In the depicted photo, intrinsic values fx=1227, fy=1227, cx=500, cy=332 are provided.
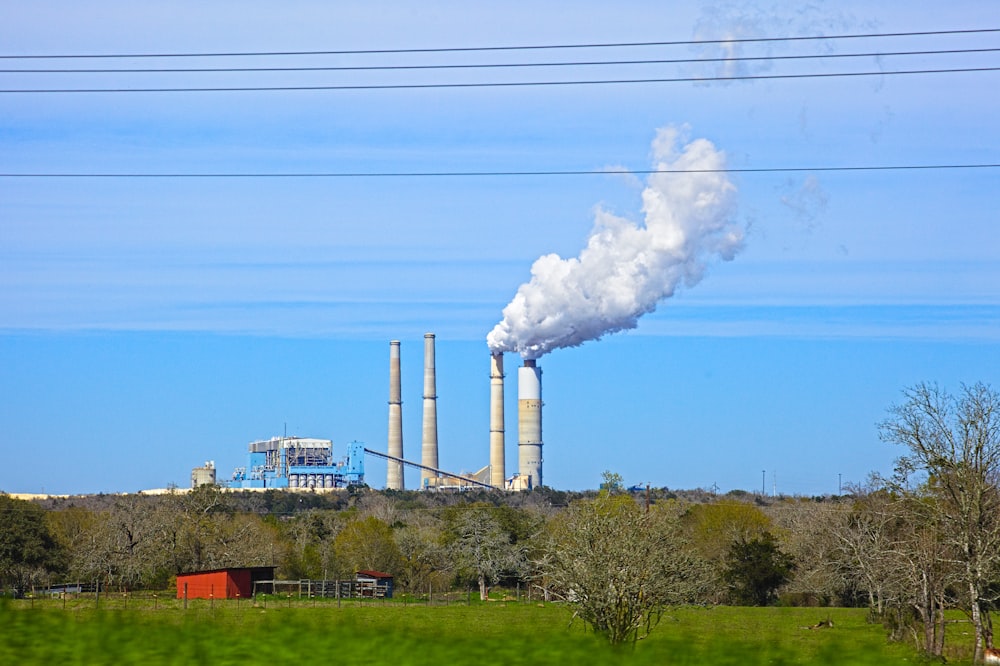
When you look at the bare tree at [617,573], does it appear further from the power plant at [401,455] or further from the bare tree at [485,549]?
the power plant at [401,455]

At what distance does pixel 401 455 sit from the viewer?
12025cm

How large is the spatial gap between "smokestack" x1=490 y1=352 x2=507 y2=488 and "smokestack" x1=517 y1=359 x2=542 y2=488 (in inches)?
100

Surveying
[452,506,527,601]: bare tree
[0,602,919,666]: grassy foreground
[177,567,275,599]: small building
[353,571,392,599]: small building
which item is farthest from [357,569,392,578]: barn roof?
[0,602,919,666]: grassy foreground

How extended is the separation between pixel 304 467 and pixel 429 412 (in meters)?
15.1

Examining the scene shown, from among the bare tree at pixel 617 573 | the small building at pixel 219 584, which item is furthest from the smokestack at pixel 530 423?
the bare tree at pixel 617 573

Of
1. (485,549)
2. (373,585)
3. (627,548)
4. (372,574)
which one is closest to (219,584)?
(373,585)

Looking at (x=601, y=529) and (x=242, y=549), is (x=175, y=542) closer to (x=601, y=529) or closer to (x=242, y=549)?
(x=242, y=549)

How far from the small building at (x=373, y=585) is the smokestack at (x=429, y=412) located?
50517 mm

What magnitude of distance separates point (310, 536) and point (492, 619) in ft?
123

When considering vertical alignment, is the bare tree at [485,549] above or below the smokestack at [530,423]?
below

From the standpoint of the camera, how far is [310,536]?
76.5 m

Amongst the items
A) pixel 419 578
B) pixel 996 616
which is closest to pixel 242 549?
pixel 419 578

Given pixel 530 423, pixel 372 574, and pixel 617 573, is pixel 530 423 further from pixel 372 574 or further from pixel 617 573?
pixel 617 573

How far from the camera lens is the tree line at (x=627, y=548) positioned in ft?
96.9
